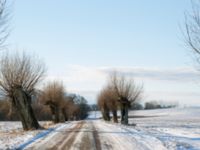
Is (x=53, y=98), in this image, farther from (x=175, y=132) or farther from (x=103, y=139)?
(x=103, y=139)

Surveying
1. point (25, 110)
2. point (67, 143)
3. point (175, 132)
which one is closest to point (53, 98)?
point (25, 110)

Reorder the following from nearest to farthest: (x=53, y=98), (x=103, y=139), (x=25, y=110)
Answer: (x=103, y=139)
(x=25, y=110)
(x=53, y=98)

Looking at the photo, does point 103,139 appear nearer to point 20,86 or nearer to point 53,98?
point 20,86

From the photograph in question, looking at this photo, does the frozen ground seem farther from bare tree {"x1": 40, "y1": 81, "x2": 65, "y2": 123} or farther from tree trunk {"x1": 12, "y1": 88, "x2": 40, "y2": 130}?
bare tree {"x1": 40, "y1": 81, "x2": 65, "y2": 123}

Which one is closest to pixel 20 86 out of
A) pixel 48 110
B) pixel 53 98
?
pixel 53 98

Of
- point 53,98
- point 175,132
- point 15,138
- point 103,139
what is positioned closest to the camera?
point 103,139

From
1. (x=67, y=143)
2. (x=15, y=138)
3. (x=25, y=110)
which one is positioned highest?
(x=25, y=110)

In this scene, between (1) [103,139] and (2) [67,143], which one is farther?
(1) [103,139]

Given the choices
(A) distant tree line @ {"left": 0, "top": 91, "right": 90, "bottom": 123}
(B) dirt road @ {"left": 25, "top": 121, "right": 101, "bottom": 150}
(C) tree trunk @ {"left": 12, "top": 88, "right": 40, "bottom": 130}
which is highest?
(A) distant tree line @ {"left": 0, "top": 91, "right": 90, "bottom": 123}

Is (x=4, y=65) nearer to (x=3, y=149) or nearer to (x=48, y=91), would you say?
(x=3, y=149)

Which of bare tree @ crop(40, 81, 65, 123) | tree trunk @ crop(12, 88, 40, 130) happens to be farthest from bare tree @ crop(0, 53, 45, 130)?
bare tree @ crop(40, 81, 65, 123)

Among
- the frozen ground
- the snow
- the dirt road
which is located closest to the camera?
the dirt road

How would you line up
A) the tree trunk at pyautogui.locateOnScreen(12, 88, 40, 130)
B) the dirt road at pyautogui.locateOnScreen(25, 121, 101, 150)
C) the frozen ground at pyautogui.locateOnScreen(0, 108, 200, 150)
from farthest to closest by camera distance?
1. the tree trunk at pyautogui.locateOnScreen(12, 88, 40, 130)
2. the frozen ground at pyautogui.locateOnScreen(0, 108, 200, 150)
3. the dirt road at pyautogui.locateOnScreen(25, 121, 101, 150)

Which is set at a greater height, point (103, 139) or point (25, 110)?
point (25, 110)
